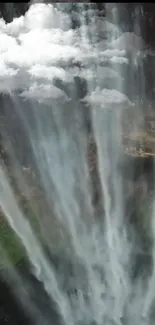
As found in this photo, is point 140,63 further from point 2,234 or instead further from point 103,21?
point 2,234

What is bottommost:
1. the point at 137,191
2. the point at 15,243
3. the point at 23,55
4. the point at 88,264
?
the point at 88,264

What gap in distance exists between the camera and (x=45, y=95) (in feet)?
19.9

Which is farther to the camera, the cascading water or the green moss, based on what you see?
the green moss

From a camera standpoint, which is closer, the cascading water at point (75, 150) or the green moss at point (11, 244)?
the cascading water at point (75, 150)

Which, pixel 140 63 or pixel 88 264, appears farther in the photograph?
pixel 88 264

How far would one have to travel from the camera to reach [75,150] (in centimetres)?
627

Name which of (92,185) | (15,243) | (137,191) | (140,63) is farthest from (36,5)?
(15,243)

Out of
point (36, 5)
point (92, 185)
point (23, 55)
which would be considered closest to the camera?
point (36, 5)

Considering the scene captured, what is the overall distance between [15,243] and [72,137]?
1944 mm

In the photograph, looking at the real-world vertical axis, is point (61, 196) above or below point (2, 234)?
above

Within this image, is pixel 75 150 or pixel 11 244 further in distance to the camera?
pixel 11 244

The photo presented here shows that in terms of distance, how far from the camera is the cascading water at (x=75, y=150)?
5.86 metres

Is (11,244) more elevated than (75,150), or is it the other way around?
(75,150)

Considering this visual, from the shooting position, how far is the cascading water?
586cm
